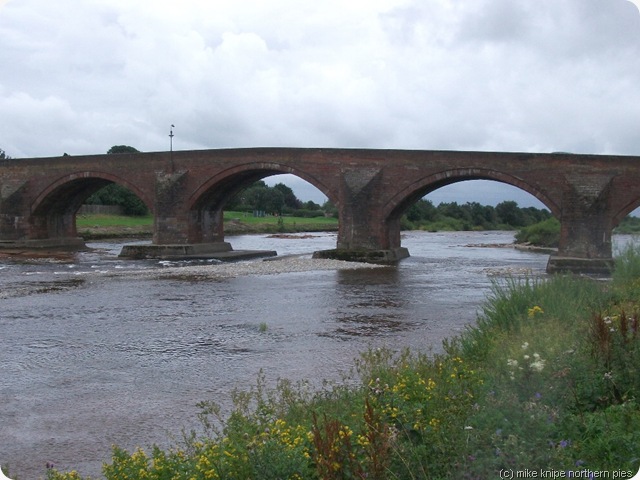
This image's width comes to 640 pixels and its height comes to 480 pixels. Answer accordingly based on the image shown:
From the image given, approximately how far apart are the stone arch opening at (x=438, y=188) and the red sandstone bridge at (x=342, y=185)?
0.05 m

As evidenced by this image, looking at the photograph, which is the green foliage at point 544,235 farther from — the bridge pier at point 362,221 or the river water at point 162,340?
the river water at point 162,340

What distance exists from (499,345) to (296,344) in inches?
186

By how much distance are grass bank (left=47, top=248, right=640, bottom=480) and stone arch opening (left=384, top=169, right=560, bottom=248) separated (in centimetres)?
2347

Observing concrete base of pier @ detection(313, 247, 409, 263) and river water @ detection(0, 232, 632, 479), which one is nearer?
river water @ detection(0, 232, 632, 479)

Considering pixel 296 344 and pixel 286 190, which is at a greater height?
pixel 286 190

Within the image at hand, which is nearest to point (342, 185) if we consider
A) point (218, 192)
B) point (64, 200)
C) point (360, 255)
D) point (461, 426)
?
point (360, 255)

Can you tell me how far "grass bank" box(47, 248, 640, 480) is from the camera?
3582mm

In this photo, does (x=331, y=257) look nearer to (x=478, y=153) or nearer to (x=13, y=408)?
(x=478, y=153)

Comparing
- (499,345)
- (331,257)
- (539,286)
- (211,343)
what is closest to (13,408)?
(211,343)

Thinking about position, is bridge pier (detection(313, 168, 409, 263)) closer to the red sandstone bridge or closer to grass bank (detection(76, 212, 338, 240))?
the red sandstone bridge

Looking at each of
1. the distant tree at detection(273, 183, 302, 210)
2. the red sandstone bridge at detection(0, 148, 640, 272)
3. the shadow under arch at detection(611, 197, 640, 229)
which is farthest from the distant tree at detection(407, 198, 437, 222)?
the shadow under arch at detection(611, 197, 640, 229)

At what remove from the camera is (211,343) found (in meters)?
10.9

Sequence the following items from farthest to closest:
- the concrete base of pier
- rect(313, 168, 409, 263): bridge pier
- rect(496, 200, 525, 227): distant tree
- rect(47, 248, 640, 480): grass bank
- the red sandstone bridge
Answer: rect(496, 200, 525, 227): distant tree → rect(313, 168, 409, 263): bridge pier → the concrete base of pier → the red sandstone bridge → rect(47, 248, 640, 480): grass bank

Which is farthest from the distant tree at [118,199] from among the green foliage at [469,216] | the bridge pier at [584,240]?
the bridge pier at [584,240]
